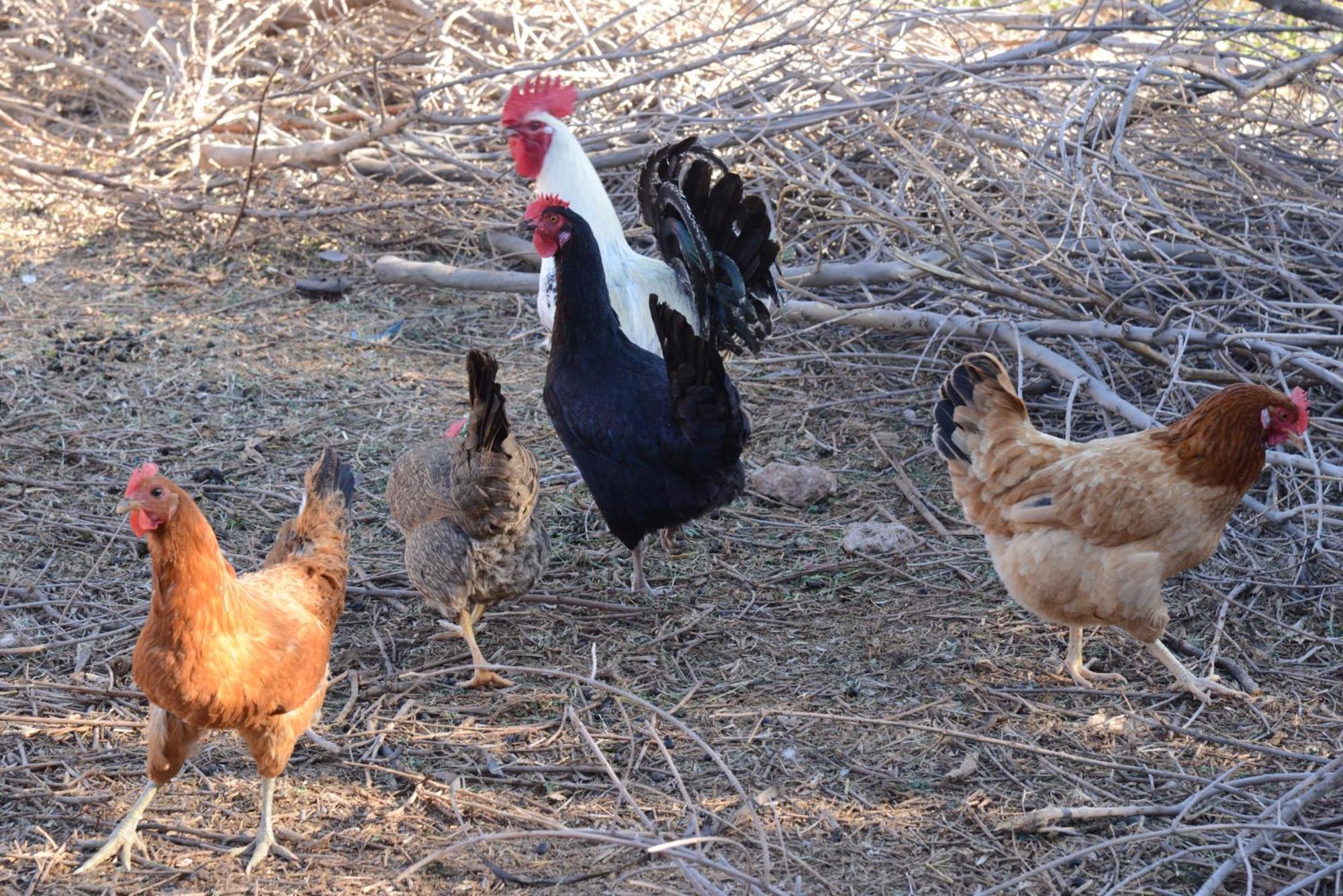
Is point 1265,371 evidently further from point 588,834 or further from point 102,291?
point 102,291

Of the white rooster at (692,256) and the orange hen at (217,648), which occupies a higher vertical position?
the white rooster at (692,256)

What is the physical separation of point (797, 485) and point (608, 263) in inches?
56.1

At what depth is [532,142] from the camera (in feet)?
19.3

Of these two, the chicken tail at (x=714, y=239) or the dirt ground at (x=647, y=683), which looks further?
the chicken tail at (x=714, y=239)

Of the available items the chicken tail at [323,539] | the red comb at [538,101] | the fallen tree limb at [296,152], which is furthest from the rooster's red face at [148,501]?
the fallen tree limb at [296,152]

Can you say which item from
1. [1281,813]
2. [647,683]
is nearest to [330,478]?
[647,683]

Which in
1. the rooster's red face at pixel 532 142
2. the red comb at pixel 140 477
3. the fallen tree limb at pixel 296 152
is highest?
the fallen tree limb at pixel 296 152

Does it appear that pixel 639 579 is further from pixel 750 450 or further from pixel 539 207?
pixel 539 207

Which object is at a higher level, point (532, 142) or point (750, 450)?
point (532, 142)

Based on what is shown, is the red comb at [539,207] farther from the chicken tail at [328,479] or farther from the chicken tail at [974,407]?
the chicken tail at [974,407]

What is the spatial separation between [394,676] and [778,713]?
57.5 inches

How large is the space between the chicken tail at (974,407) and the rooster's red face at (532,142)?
2.57 m

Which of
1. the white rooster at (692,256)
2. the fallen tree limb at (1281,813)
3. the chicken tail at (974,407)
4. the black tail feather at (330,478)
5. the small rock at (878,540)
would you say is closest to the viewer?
the fallen tree limb at (1281,813)

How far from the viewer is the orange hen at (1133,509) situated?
3977 mm
